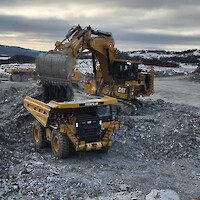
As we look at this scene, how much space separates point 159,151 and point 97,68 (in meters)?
7.00

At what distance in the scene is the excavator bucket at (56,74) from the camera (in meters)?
12.7

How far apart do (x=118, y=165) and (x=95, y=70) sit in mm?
7693

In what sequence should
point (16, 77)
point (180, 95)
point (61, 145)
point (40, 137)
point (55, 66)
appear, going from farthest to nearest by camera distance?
point (16, 77), point (180, 95), point (55, 66), point (40, 137), point (61, 145)

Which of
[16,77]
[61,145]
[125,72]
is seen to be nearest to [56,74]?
[61,145]

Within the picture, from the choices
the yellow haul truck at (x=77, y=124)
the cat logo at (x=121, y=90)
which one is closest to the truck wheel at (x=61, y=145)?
the yellow haul truck at (x=77, y=124)

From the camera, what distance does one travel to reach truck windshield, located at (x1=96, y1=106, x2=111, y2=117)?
36.9 ft

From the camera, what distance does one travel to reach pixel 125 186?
8.80 m

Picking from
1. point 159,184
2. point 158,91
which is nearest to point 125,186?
point 159,184

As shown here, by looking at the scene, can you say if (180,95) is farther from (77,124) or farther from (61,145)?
(61,145)

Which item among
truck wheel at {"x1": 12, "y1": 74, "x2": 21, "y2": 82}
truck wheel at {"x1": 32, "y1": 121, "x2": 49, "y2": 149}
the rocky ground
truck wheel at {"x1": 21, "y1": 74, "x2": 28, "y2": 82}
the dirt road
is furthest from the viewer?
truck wheel at {"x1": 21, "y1": 74, "x2": 28, "y2": 82}

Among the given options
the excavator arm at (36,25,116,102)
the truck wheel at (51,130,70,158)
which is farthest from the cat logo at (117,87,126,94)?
the truck wheel at (51,130,70,158)

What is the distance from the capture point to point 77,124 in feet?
35.1

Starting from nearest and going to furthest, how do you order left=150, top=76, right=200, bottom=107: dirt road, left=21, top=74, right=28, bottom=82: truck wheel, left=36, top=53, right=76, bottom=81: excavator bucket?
1. left=36, top=53, right=76, bottom=81: excavator bucket
2. left=150, top=76, right=200, bottom=107: dirt road
3. left=21, top=74, right=28, bottom=82: truck wheel

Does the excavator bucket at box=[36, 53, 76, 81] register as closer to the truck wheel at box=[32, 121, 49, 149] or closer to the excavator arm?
the excavator arm
